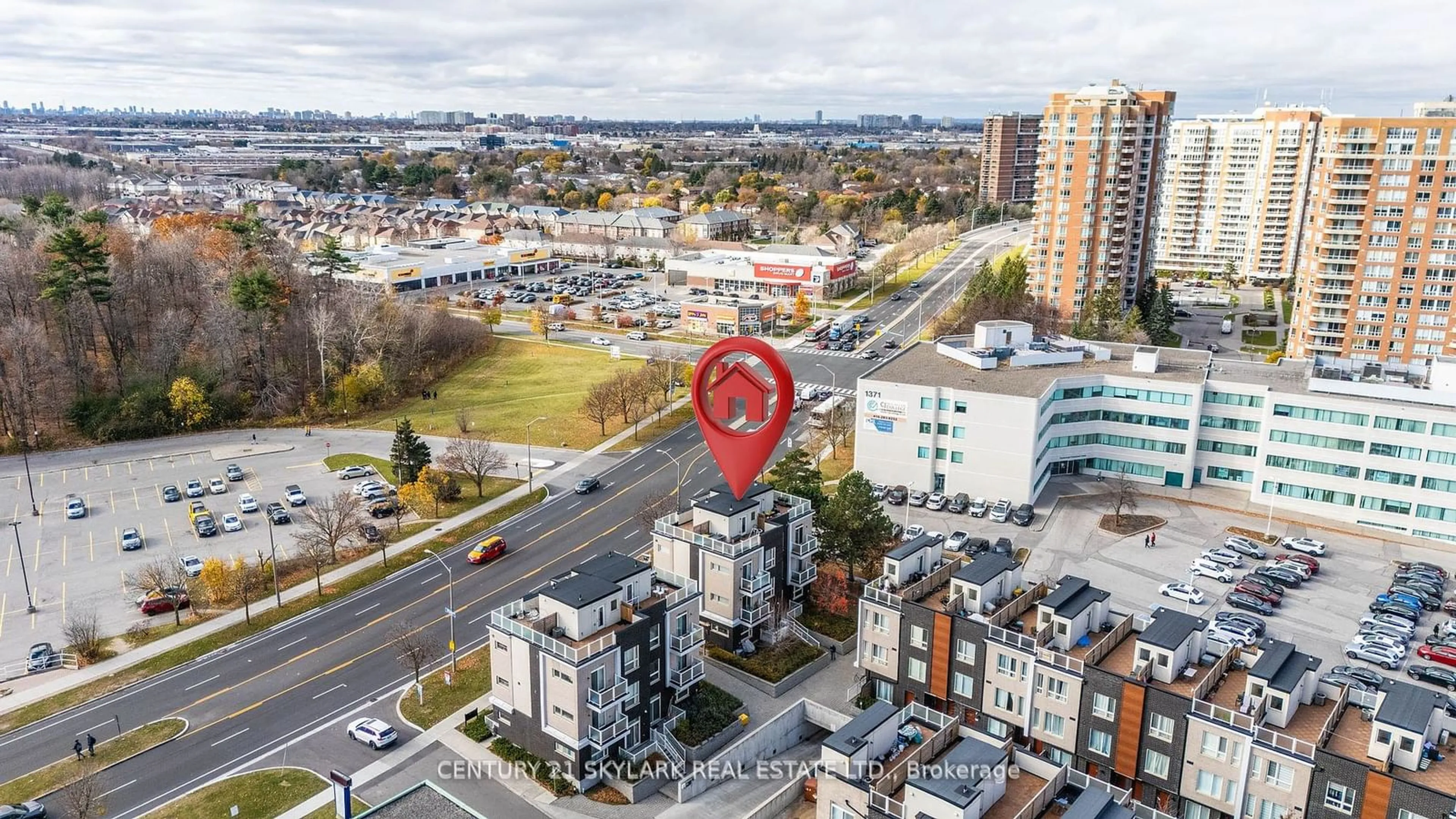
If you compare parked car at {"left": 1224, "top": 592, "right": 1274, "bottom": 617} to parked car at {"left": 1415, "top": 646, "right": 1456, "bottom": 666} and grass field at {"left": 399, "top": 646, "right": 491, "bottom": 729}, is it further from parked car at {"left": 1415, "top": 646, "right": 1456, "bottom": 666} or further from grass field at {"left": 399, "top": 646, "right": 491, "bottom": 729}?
grass field at {"left": 399, "top": 646, "right": 491, "bottom": 729}

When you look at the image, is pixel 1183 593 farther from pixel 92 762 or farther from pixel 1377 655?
pixel 92 762

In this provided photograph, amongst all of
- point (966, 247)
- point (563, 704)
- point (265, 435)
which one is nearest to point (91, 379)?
point (265, 435)

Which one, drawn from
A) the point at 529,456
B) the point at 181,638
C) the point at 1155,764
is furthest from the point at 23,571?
the point at 1155,764

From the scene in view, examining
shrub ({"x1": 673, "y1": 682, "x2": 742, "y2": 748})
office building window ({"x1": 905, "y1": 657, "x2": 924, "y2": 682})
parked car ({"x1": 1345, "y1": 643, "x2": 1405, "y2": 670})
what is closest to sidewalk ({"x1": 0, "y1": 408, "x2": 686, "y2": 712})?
shrub ({"x1": 673, "y1": 682, "x2": 742, "y2": 748})

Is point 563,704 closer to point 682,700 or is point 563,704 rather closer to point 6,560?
point 682,700

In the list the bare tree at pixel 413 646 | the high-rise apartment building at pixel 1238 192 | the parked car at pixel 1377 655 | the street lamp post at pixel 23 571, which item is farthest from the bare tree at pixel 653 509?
the high-rise apartment building at pixel 1238 192

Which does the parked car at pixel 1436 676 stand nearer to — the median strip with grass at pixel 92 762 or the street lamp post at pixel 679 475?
the street lamp post at pixel 679 475

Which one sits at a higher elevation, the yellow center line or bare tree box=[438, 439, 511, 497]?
bare tree box=[438, 439, 511, 497]
